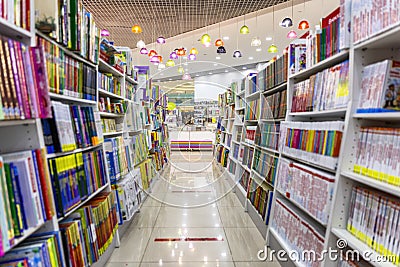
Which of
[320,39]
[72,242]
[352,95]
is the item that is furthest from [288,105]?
[72,242]

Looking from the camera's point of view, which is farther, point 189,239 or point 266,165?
point 266,165

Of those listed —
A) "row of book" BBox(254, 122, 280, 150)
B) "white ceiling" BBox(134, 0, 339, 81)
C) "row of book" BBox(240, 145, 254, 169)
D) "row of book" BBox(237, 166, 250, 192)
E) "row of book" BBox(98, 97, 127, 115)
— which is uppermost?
"white ceiling" BBox(134, 0, 339, 81)

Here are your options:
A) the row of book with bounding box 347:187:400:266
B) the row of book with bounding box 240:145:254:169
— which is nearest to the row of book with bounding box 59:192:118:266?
the row of book with bounding box 347:187:400:266

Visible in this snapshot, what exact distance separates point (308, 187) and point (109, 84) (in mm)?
2367

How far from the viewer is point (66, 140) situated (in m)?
1.99

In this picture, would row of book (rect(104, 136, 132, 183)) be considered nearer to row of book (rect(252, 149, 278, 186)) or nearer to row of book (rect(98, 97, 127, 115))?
row of book (rect(98, 97, 127, 115))

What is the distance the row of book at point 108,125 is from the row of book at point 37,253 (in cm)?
183

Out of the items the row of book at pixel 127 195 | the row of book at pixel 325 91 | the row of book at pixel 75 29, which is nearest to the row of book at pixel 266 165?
the row of book at pixel 325 91

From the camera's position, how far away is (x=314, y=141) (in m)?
2.22

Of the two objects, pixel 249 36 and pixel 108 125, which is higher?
pixel 249 36

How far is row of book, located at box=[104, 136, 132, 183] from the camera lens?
3.22 metres

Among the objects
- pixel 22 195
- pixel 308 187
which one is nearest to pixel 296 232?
pixel 308 187

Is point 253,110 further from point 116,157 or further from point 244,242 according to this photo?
point 116,157

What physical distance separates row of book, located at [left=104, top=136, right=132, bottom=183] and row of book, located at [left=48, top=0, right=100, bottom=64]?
3.07 feet
